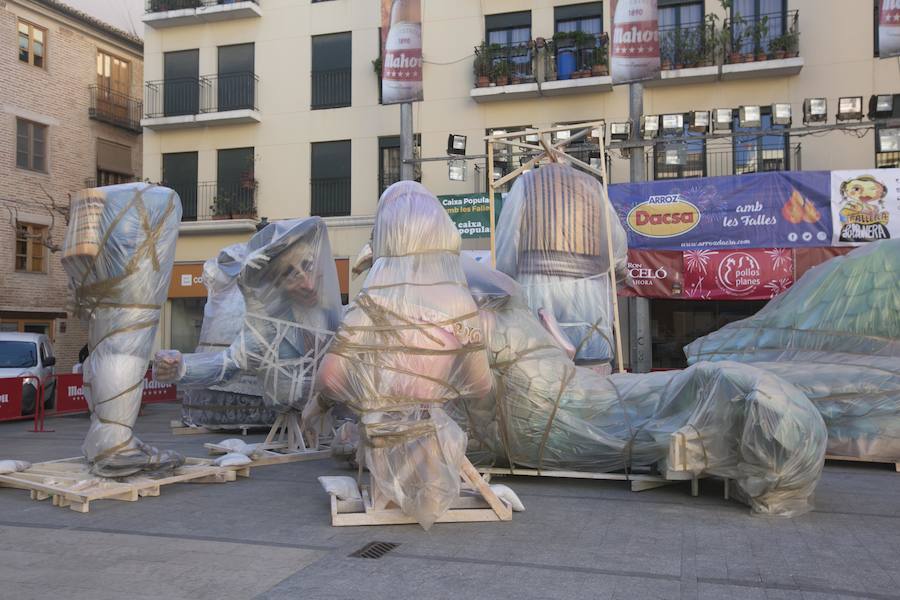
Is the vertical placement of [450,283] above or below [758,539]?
above

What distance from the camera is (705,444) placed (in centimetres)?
570

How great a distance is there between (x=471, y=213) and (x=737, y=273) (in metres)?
5.53

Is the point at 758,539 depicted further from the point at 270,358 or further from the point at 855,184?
the point at 855,184

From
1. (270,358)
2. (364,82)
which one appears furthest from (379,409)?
(364,82)

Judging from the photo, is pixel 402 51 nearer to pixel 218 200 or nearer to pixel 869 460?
pixel 218 200

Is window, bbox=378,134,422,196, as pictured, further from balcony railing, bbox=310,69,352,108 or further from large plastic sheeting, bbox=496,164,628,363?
large plastic sheeting, bbox=496,164,628,363

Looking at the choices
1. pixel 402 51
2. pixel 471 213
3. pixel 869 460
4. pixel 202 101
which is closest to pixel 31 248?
pixel 202 101

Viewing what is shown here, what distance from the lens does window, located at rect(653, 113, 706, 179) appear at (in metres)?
15.0

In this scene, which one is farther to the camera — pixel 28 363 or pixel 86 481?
pixel 28 363

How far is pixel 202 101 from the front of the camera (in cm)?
1952

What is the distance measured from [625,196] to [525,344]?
858cm

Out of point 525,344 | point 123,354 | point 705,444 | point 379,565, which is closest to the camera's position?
point 379,565

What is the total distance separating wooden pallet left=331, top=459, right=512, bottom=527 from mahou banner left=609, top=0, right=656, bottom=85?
10.9 metres

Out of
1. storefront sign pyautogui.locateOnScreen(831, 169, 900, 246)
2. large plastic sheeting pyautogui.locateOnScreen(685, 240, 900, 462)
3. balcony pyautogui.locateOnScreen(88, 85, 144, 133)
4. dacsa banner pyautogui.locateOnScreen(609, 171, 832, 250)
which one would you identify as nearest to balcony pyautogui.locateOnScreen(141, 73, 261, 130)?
balcony pyautogui.locateOnScreen(88, 85, 144, 133)
